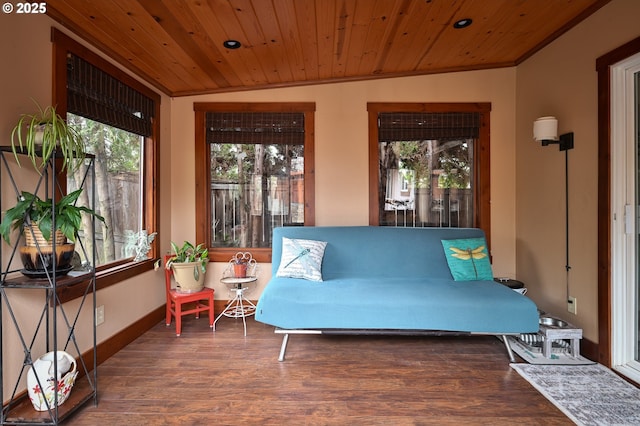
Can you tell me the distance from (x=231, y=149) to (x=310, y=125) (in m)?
0.90

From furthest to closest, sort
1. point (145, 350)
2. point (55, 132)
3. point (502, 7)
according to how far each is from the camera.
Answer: point (145, 350) → point (502, 7) → point (55, 132)

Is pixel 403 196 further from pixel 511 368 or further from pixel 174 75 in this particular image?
pixel 174 75

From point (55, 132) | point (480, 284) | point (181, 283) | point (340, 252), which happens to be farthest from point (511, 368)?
point (55, 132)

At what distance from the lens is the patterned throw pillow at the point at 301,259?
9.53 ft

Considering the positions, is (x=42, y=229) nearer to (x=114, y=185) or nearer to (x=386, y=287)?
(x=114, y=185)

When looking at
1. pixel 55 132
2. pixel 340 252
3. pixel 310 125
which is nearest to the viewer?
pixel 55 132

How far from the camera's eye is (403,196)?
3598mm

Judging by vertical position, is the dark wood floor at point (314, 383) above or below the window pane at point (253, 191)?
below

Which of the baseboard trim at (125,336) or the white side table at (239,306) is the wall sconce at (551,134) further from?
the baseboard trim at (125,336)


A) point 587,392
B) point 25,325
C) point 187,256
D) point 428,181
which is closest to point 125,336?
point 187,256

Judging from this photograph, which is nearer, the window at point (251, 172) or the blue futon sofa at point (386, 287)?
the blue futon sofa at point (386, 287)

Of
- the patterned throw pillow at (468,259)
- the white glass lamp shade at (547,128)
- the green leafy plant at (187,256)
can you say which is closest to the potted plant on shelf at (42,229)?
the green leafy plant at (187,256)

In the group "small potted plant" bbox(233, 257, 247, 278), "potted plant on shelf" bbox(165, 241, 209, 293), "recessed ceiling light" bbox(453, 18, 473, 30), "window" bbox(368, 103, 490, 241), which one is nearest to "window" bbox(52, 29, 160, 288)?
"potted plant on shelf" bbox(165, 241, 209, 293)

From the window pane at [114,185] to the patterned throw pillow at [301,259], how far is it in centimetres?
138
